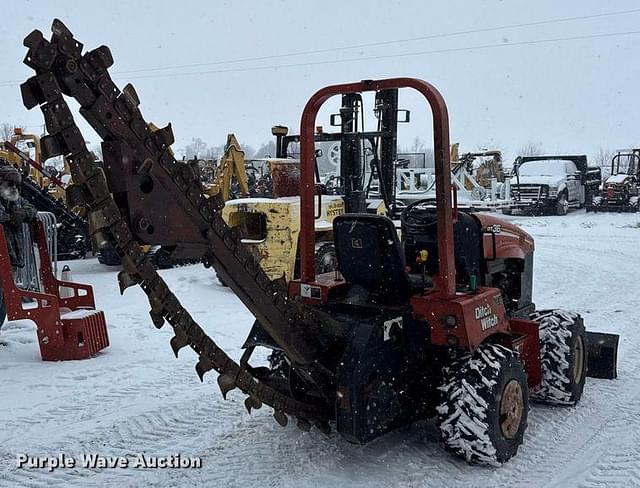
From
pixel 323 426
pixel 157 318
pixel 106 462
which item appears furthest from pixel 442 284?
pixel 106 462

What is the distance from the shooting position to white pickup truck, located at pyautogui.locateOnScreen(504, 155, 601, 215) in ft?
78.2

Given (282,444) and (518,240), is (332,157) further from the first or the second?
(282,444)

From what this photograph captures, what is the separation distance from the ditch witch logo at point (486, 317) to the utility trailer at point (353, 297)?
0.02 m

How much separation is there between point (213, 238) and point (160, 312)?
0.48 m

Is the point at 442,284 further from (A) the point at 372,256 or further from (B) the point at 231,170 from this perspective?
(B) the point at 231,170

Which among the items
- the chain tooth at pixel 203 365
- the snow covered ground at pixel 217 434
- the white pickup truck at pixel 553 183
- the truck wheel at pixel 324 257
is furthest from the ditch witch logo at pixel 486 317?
the white pickup truck at pixel 553 183

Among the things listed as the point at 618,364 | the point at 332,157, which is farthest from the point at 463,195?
the point at 618,364

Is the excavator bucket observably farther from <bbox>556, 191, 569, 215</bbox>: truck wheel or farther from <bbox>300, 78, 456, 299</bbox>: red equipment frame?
<bbox>556, 191, 569, 215</bbox>: truck wheel

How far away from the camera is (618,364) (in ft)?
21.4

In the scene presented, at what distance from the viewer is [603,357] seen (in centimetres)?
613

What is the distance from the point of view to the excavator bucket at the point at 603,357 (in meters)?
6.09

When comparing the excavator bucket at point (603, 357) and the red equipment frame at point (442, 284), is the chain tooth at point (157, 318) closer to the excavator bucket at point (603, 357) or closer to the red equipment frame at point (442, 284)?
the red equipment frame at point (442, 284)

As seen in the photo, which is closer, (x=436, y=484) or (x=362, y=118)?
(x=436, y=484)

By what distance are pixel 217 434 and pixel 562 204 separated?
21.9 m
